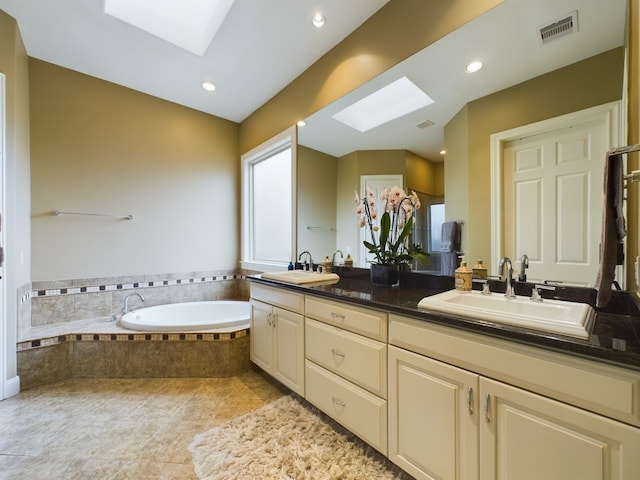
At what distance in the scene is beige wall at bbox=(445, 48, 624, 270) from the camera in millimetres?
1140

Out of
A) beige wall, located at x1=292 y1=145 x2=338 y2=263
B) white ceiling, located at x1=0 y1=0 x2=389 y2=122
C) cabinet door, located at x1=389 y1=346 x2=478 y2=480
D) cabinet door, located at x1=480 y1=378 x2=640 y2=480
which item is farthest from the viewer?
beige wall, located at x1=292 y1=145 x2=338 y2=263

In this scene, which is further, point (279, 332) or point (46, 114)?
point (46, 114)

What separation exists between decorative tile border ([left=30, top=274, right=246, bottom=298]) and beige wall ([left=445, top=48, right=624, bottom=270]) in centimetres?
268

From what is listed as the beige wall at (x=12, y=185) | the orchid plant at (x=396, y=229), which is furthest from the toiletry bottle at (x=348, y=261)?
the beige wall at (x=12, y=185)

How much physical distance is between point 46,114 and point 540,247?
381 centimetres

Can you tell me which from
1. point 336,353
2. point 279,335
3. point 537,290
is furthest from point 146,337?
point 537,290

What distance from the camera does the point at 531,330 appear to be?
2.85 ft

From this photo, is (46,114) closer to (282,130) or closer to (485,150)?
(282,130)

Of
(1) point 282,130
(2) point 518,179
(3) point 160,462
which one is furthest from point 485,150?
(3) point 160,462

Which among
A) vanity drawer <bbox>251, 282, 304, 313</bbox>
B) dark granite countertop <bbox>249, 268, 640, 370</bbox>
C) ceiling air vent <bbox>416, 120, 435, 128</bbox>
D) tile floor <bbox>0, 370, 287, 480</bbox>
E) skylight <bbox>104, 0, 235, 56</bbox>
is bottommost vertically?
tile floor <bbox>0, 370, 287, 480</bbox>

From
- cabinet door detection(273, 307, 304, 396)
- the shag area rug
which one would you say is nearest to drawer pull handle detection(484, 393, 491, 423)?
the shag area rug

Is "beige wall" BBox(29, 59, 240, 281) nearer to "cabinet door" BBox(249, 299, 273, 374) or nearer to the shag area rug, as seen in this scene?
"cabinet door" BBox(249, 299, 273, 374)

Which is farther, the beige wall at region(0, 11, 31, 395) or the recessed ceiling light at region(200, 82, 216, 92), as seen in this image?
the recessed ceiling light at region(200, 82, 216, 92)

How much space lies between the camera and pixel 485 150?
4.83 feet
